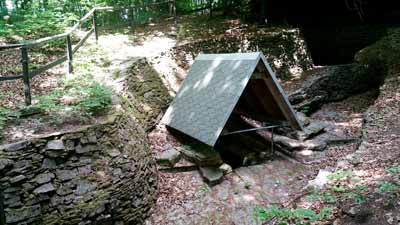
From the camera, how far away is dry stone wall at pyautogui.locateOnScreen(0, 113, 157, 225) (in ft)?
16.9

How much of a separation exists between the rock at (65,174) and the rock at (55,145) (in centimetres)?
37

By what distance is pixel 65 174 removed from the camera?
5586 mm

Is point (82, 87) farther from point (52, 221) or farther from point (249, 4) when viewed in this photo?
point (249, 4)

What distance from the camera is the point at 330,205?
14.2ft

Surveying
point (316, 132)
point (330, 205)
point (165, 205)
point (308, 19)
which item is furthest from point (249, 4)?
point (330, 205)

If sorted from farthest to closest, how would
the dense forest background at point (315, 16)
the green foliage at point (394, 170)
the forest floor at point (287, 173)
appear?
1. the dense forest background at point (315, 16)
2. the green foliage at point (394, 170)
3. the forest floor at point (287, 173)

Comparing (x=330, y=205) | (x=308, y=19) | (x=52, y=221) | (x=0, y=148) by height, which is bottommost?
(x=52, y=221)

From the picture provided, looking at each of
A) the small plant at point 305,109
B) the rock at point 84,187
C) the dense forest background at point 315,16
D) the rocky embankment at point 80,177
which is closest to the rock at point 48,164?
the rocky embankment at point 80,177

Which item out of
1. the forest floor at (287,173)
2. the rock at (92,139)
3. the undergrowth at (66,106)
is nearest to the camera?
the forest floor at (287,173)

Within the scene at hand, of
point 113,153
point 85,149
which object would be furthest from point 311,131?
point 85,149

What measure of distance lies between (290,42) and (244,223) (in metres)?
8.56

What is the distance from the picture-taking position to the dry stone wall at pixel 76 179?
5.16m

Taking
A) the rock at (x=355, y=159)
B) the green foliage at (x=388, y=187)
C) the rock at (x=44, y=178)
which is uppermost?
the green foliage at (x=388, y=187)

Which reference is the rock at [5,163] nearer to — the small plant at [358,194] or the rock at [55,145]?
the rock at [55,145]
